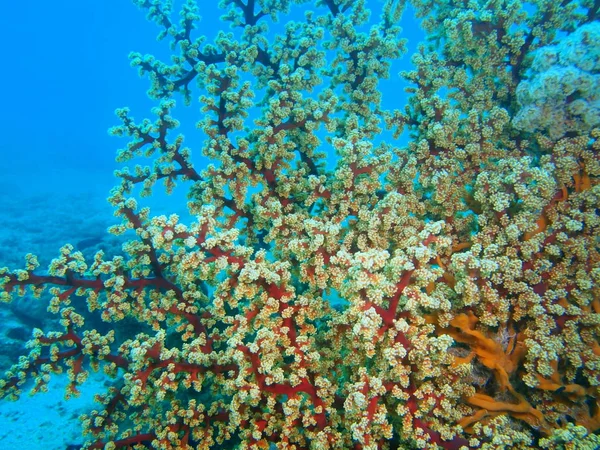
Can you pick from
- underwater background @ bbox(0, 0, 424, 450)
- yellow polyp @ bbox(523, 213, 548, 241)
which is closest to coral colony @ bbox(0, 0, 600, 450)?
yellow polyp @ bbox(523, 213, 548, 241)

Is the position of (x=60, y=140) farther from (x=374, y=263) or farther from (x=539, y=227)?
(x=539, y=227)

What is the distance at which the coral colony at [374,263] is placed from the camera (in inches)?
144

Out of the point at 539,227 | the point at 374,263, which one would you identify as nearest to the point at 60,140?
the point at 374,263

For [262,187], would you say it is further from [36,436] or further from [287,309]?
[36,436]

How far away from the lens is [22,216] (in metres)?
27.0

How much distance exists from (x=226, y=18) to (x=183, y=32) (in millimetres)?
1132

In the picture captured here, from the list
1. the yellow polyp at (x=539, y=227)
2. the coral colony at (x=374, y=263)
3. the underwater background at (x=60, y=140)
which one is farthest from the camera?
the underwater background at (x=60, y=140)

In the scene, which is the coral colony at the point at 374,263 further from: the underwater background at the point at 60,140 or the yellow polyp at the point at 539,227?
the underwater background at the point at 60,140

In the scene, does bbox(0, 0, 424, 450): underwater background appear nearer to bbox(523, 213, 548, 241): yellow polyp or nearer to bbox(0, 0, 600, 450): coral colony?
bbox(0, 0, 600, 450): coral colony

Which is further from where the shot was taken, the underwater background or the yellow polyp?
the underwater background

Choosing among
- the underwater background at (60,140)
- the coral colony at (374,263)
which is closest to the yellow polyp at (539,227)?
the coral colony at (374,263)

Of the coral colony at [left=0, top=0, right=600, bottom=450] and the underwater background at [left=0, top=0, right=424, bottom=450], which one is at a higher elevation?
the underwater background at [left=0, top=0, right=424, bottom=450]

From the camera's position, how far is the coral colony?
12.0ft

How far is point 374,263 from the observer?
11.6 feet
